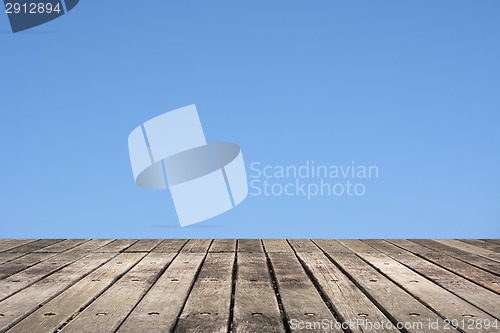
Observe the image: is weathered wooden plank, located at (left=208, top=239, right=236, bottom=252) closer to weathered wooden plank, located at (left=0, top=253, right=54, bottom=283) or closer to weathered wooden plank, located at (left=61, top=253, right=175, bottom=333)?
weathered wooden plank, located at (left=61, top=253, right=175, bottom=333)

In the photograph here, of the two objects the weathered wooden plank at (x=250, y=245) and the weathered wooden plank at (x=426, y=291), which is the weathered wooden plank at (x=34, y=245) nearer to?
the weathered wooden plank at (x=250, y=245)

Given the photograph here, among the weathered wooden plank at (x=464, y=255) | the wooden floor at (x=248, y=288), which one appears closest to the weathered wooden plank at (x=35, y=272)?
the wooden floor at (x=248, y=288)

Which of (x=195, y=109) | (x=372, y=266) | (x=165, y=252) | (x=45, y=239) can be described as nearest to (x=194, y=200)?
(x=195, y=109)

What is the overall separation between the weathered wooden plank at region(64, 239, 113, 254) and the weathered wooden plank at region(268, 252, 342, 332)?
119 cm

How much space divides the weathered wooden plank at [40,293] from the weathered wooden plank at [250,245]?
82 cm

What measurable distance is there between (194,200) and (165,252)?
1.77 m

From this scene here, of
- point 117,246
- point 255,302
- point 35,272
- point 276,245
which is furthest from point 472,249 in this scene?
point 35,272

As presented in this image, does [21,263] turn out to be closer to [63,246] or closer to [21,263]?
[21,263]

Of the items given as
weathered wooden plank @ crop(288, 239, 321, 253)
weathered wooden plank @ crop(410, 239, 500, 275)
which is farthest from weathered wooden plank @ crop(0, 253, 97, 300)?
weathered wooden plank @ crop(410, 239, 500, 275)

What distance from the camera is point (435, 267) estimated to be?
6.96 feet

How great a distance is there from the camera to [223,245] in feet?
9.11

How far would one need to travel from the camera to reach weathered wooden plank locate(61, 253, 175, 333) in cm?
122

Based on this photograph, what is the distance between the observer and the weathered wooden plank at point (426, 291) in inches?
53.6

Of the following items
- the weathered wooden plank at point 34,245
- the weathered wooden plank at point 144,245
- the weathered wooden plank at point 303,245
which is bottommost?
the weathered wooden plank at point 34,245
